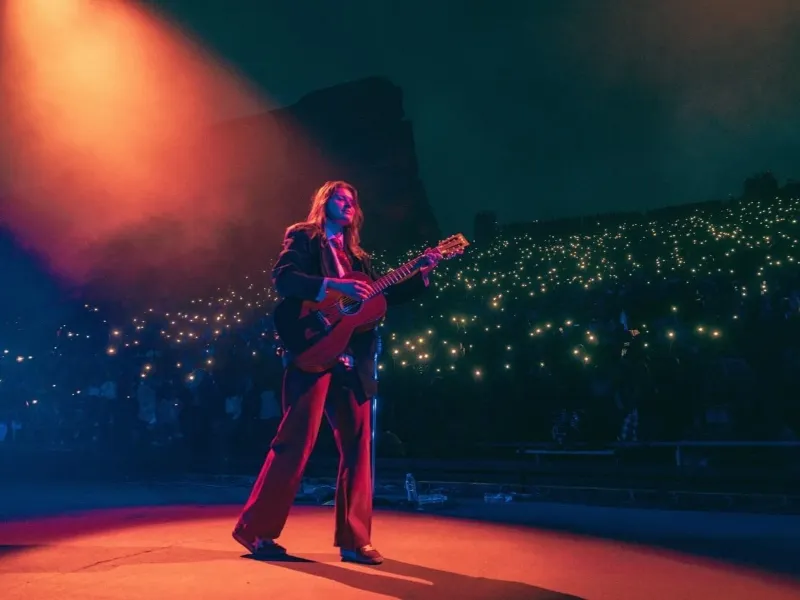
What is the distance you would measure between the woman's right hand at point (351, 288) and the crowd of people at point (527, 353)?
16.8 feet

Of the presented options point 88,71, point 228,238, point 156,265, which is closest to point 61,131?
point 88,71

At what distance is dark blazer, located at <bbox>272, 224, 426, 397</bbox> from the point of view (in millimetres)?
3418

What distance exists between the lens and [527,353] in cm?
833

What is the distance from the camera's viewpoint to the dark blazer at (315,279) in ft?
11.2

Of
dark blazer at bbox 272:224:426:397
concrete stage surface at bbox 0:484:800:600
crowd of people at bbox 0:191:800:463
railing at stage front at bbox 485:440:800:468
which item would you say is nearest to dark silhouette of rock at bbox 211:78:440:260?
crowd of people at bbox 0:191:800:463

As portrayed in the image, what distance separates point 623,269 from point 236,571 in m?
7.10

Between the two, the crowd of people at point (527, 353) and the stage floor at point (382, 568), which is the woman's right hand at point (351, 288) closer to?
the stage floor at point (382, 568)

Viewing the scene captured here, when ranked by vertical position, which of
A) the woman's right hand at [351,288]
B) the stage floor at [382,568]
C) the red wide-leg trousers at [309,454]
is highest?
the woman's right hand at [351,288]

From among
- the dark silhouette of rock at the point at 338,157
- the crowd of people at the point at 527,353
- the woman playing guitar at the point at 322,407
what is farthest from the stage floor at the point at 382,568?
the dark silhouette of rock at the point at 338,157

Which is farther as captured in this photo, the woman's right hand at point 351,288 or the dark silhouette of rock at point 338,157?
the dark silhouette of rock at point 338,157

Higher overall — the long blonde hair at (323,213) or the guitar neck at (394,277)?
the long blonde hair at (323,213)

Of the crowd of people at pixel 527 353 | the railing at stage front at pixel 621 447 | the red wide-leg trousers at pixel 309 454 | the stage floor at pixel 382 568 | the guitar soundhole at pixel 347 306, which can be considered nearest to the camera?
the stage floor at pixel 382 568

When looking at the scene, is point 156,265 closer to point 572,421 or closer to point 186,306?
point 186,306

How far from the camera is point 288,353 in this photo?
355 centimetres
